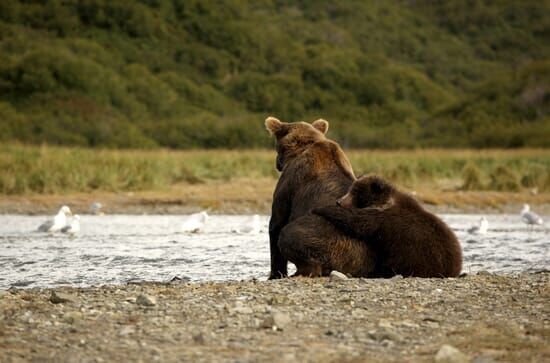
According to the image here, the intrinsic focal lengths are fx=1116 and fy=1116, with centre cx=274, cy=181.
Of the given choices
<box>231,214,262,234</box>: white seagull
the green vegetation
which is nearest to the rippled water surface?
<box>231,214,262,234</box>: white seagull

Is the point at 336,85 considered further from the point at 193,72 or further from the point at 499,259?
the point at 499,259

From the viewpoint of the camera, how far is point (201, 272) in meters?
11.3

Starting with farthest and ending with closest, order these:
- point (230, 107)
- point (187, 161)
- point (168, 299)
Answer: point (230, 107) < point (187, 161) < point (168, 299)

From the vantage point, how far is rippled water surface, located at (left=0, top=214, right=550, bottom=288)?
11094mm

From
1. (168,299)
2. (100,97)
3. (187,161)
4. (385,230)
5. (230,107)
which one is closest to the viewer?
(168,299)

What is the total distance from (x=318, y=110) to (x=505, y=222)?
46.5 meters

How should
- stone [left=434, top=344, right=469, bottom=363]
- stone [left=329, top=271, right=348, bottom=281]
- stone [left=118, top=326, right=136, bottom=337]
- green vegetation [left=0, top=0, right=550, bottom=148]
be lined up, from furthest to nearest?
1. green vegetation [left=0, top=0, right=550, bottom=148]
2. stone [left=329, top=271, right=348, bottom=281]
3. stone [left=118, top=326, right=136, bottom=337]
4. stone [left=434, top=344, right=469, bottom=363]

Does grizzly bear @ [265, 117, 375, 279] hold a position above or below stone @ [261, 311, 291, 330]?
above

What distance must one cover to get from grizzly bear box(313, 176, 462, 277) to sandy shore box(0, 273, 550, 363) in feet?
1.02

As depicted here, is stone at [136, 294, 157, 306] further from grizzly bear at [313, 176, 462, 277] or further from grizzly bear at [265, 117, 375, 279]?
grizzly bear at [313, 176, 462, 277]

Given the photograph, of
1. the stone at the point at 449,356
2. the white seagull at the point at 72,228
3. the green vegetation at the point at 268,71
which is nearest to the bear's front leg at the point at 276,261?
the stone at the point at 449,356

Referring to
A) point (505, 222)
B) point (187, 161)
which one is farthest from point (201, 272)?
point (187, 161)

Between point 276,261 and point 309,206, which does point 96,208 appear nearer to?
point 276,261

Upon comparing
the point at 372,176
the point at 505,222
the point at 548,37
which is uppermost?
the point at 548,37
